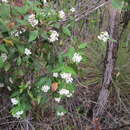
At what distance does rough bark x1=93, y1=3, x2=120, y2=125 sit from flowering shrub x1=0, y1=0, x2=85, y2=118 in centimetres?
54

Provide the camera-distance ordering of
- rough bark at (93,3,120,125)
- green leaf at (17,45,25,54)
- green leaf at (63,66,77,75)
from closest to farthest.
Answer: green leaf at (63,66,77,75), green leaf at (17,45,25,54), rough bark at (93,3,120,125)

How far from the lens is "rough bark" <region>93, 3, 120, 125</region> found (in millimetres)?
2250

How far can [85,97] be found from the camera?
2.66 m

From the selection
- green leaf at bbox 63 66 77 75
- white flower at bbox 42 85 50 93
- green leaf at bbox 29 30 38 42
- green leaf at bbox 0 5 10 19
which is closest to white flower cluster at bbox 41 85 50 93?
white flower at bbox 42 85 50 93

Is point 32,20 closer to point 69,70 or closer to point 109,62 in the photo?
point 69,70

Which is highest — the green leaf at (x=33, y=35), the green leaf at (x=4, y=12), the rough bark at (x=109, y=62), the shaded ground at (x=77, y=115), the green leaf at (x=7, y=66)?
the green leaf at (x=4, y=12)

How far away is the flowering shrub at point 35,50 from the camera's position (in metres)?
1.67

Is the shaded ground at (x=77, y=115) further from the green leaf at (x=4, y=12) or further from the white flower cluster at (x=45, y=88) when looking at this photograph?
the green leaf at (x=4, y=12)

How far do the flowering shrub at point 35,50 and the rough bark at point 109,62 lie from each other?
0.54 meters

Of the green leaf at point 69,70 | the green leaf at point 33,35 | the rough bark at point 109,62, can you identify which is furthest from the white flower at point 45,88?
the rough bark at point 109,62

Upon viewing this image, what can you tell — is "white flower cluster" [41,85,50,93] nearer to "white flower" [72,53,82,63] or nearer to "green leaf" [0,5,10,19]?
"white flower" [72,53,82,63]

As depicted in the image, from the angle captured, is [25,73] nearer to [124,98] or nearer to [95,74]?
[95,74]

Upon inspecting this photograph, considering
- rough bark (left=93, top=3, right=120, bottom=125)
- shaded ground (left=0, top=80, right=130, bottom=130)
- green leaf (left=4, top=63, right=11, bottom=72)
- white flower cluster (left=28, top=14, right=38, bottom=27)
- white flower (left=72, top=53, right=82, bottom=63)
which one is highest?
white flower cluster (left=28, top=14, right=38, bottom=27)

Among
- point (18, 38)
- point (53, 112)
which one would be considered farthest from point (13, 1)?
point (53, 112)
